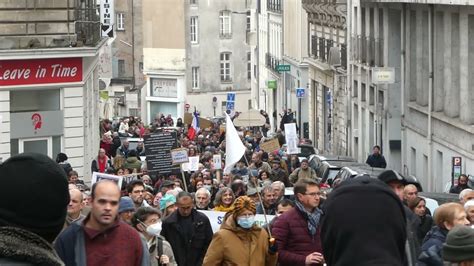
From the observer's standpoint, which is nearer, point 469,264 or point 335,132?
point 469,264

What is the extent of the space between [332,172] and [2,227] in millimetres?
26501

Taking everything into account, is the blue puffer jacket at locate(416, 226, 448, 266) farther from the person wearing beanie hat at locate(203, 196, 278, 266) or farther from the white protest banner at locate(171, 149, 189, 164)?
the white protest banner at locate(171, 149, 189, 164)

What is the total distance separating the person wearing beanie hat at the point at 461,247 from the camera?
751cm

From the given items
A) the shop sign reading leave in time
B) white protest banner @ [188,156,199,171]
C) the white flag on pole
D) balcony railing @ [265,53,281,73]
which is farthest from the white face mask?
balcony railing @ [265,53,281,73]

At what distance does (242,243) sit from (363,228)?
6484 millimetres

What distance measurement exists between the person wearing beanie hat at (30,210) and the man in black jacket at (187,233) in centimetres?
956

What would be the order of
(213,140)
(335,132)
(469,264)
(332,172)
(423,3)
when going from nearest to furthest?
(469,264) < (332,172) < (423,3) < (213,140) < (335,132)

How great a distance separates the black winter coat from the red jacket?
93.0 inches

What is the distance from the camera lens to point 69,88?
109 feet

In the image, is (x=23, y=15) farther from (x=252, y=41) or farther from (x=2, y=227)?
(x=252, y=41)

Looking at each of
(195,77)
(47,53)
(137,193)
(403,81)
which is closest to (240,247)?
(137,193)

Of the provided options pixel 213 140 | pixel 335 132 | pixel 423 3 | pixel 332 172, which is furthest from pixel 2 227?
pixel 335 132

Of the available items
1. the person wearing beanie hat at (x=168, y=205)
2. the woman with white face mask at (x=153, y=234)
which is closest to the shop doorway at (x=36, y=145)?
the person wearing beanie hat at (x=168, y=205)

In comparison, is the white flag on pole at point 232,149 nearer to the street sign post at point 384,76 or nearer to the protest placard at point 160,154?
the protest placard at point 160,154
